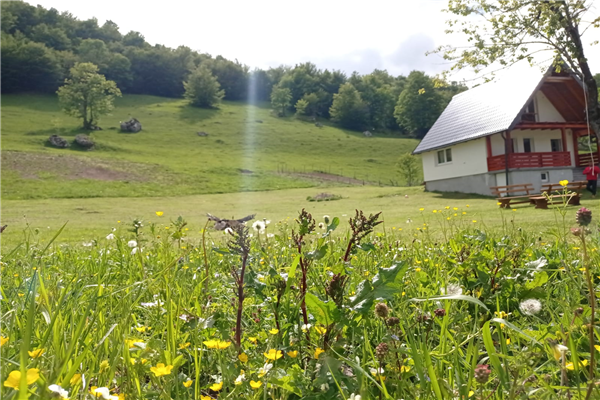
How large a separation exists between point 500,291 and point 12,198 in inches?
1167

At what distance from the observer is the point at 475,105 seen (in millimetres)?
30453

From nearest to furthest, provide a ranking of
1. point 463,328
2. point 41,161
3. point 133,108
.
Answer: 1. point 463,328
2. point 41,161
3. point 133,108

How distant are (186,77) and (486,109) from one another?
8152 cm

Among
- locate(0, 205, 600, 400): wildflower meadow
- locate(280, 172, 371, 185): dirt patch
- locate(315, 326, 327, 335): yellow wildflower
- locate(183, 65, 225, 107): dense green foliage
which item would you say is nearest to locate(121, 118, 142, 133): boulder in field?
locate(183, 65, 225, 107): dense green foliage

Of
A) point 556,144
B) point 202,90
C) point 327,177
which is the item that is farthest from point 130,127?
point 556,144

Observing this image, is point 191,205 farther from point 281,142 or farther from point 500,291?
point 281,142

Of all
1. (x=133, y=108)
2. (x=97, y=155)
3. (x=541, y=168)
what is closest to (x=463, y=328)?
(x=541, y=168)

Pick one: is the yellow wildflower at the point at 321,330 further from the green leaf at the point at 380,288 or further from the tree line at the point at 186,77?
the tree line at the point at 186,77

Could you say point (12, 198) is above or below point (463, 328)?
above

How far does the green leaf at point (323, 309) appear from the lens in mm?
1403

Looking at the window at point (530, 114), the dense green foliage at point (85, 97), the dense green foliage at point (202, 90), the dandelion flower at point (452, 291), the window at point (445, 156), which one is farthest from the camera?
the dense green foliage at point (202, 90)

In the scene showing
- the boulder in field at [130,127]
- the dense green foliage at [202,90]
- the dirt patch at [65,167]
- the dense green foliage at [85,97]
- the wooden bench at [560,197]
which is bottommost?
the wooden bench at [560,197]

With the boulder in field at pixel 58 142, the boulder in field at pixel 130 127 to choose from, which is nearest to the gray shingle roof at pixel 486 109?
the boulder in field at pixel 58 142

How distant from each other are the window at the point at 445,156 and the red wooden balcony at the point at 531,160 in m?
4.31
